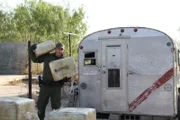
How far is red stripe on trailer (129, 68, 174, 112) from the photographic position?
25.0 ft

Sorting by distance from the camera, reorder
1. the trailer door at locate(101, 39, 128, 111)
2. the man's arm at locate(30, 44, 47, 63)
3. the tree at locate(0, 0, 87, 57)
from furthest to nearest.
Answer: the tree at locate(0, 0, 87, 57) → the trailer door at locate(101, 39, 128, 111) → the man's arm at locate(30, 44, 47, 63)

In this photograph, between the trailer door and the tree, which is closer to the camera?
the trailer door

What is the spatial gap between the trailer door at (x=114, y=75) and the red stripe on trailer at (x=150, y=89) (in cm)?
19

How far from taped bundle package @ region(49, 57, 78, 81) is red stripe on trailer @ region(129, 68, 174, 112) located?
2.29 m

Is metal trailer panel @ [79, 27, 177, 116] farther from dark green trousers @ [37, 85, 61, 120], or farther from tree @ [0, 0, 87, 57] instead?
tree @ [0, 0, 87, 57]

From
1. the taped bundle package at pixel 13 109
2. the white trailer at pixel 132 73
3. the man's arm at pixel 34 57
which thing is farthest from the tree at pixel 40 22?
the taped bundle package at pixel 13 109

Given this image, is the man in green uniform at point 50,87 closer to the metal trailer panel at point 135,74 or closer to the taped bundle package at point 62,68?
the taped bundle package at point 62,68

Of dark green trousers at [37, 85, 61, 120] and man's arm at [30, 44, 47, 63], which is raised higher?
man's arm at [30, 44, 47, 63]

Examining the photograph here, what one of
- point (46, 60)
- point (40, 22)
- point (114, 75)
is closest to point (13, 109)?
point (46, 60)

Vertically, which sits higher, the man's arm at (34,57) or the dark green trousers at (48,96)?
the man's arm at (34,57)

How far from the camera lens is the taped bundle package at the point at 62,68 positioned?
6.09 metres

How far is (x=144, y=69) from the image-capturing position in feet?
25.6

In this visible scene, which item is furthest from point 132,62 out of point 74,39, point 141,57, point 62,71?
point 74,39

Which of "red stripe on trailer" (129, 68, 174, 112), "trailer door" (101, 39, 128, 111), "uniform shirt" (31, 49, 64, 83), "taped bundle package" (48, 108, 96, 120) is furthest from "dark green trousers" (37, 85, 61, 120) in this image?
"taped bundle package" (48, 108, 96, 120)
